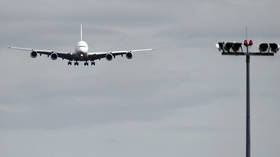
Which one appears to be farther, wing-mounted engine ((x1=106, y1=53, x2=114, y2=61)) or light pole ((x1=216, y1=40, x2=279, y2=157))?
wing-mounted engine ((x1=106, y1=53, x2=114, y2=61))

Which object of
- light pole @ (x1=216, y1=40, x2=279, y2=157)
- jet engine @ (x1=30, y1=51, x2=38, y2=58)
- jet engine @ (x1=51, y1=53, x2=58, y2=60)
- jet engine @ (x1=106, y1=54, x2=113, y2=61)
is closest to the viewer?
light pole @ (x1=216, y1=40, x2=279, y2=157)

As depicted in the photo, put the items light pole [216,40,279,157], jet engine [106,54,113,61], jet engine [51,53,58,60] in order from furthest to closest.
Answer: jet engine [106,54,113,61] → jet engine [51,53,58,60] → light pole [216,40,279,157]

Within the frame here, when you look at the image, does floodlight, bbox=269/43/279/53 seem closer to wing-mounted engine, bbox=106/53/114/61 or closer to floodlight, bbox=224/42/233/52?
floodlight, bbox=224/42/233/52

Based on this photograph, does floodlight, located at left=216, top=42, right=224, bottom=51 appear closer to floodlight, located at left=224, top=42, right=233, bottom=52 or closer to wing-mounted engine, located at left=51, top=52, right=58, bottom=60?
floodlight, located at left=224, top=42, right=233, bottom=52

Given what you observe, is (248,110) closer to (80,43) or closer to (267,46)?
(267,46)

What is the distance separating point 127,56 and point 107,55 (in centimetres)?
446

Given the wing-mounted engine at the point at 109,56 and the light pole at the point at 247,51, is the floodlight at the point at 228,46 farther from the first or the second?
the wing-mounted engine at the point at 109,56

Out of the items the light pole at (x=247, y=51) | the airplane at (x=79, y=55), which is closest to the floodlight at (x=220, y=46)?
the light pole at (x=247, y=51)

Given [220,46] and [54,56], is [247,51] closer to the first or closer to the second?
[220,46]

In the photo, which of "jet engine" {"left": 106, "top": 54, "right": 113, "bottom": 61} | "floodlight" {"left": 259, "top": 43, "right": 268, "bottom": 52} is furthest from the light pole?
"jet engine" {"left": 106, "top": 54, "right": 113, "bottom": 61}

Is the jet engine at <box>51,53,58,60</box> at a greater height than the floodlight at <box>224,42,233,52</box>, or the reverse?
the jet engine at <box>51,53,58,60</box>

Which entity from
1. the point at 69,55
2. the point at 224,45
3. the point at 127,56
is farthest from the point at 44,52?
the point at 224,45

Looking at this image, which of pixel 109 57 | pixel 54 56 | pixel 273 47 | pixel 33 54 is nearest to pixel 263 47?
pixel 273 47

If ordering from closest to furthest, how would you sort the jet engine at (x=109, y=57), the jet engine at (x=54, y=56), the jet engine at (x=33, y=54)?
1. the jet engine at (x=54, y=56)
2. the jet engine at (x=109, y=57)
3. the jet engine at (x=33, y=54)
